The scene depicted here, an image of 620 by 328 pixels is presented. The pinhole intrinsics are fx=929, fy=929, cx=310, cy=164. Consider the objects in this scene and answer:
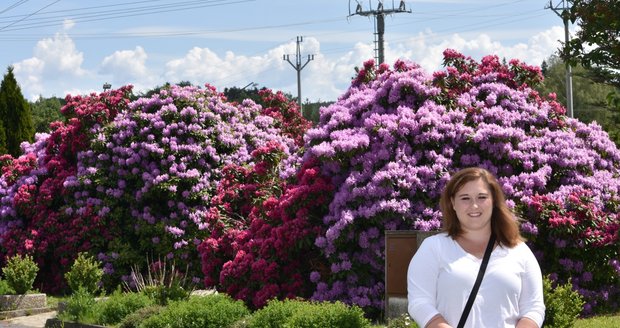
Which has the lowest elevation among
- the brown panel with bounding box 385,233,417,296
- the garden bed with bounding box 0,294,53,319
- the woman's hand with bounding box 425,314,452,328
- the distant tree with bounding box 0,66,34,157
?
the garden bed with bounding box 0,294,53,319

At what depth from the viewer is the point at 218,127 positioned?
18.7 m

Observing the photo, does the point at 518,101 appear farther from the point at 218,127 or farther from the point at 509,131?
the point at 218,127

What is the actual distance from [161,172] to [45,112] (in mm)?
60867

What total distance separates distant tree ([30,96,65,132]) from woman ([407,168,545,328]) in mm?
61265

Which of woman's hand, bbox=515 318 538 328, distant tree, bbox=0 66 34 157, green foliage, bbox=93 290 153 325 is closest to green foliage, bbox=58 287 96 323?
green foliage, bbox=93 290 153 325

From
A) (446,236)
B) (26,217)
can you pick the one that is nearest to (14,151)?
(26,217)

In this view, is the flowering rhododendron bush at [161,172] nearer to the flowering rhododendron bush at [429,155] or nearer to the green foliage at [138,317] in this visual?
the green foliage at [138,317]

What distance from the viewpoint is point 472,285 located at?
4.30 metres

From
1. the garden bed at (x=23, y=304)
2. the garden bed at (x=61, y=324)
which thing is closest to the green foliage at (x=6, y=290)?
the garden bed at (x=23, y=304)

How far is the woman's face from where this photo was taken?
4.44 meters

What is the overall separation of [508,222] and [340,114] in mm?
8747

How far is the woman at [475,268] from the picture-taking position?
4.32m

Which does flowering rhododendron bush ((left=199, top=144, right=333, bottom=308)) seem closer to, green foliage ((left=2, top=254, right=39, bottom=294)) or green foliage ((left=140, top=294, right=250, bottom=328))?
green foliage ((left=140, top=294, right=250, bottom=328))

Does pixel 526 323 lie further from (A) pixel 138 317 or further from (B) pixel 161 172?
(B) pixel 161 172
